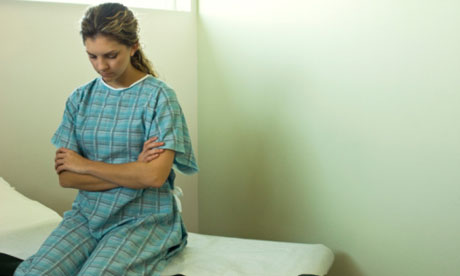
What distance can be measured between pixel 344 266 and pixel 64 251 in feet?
3.14

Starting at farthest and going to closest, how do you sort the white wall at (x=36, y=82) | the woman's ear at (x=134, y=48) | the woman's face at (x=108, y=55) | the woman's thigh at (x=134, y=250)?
the white wall at (x=36, y=82), the woman's ear at (x=134, y=48), the woman's face at (x=108, y=55), the woman's thigh at (x=134, y=250)

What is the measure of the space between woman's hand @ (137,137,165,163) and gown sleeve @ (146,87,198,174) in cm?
2

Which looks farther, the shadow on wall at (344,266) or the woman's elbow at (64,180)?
the shadow on wall at (344,266)

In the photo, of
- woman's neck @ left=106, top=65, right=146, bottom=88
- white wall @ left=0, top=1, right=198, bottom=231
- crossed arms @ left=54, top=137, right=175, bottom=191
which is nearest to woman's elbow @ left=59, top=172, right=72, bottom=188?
crossed arms @ left=54, top=137, right=175, bottom=191

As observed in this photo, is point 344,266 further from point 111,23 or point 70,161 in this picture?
point 111,23

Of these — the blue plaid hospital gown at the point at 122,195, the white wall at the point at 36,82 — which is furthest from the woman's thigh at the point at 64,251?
the white wall at the point at 36,82

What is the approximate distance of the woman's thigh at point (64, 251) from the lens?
1.55 meters

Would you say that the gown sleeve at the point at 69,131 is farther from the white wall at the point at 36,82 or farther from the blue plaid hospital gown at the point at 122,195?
the white wall at the point at 36,82

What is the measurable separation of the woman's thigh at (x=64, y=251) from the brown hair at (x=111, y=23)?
0.55 meters

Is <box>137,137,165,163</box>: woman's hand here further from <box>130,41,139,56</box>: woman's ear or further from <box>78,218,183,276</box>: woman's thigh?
<box>130,41,139,56</box>: woman's ear

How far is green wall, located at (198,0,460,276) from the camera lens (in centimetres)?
163

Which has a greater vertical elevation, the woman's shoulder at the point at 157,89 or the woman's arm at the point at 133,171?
the woman's shoulder at the point at 157,89

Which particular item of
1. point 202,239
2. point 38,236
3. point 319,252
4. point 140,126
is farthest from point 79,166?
point 319,252

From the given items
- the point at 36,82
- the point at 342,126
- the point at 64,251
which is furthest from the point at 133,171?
the point at 36,82
